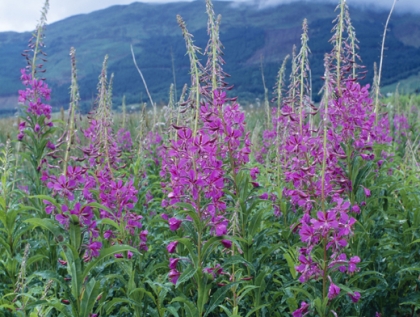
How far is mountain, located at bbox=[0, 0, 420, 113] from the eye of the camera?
77250 millimetres

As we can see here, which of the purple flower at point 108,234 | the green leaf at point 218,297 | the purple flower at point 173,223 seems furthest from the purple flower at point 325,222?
the purple flower at point 108,234

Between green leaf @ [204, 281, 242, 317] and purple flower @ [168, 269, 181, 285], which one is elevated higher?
purple flower @ [168, 269, 181, 285]

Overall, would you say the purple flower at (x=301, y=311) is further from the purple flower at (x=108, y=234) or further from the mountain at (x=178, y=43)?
the mountain at (x=178, y=43)

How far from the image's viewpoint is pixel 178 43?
110 metres

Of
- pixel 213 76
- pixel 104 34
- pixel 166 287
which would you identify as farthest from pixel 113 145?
pixel 104 34

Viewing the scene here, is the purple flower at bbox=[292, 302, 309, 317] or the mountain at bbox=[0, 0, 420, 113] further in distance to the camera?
the mountain at bbox=[0, 0, 420, 113]

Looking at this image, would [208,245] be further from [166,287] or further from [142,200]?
[142,200]

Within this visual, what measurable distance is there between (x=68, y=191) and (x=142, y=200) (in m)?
1.97

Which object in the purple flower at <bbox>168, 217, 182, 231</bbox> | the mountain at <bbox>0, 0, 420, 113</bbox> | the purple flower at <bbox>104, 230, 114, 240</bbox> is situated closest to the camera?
the purple flower at <bbox>168, 217, 182, 231</bbox>

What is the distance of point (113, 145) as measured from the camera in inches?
153

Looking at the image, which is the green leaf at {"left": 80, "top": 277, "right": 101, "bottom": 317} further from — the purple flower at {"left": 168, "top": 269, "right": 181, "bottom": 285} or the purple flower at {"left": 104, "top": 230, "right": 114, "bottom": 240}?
the purple flower at {"left": 104, "top": 230, "right": 114, "bottom": 240}

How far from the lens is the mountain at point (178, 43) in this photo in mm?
77250

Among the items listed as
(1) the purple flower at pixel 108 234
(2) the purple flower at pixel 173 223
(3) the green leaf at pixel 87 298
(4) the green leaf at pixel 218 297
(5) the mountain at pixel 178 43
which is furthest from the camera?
(5) the mountain at pixel 178 43

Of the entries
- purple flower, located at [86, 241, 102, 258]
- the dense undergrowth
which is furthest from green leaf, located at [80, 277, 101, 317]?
purple flower, located at [86, 241, 102, 258]
